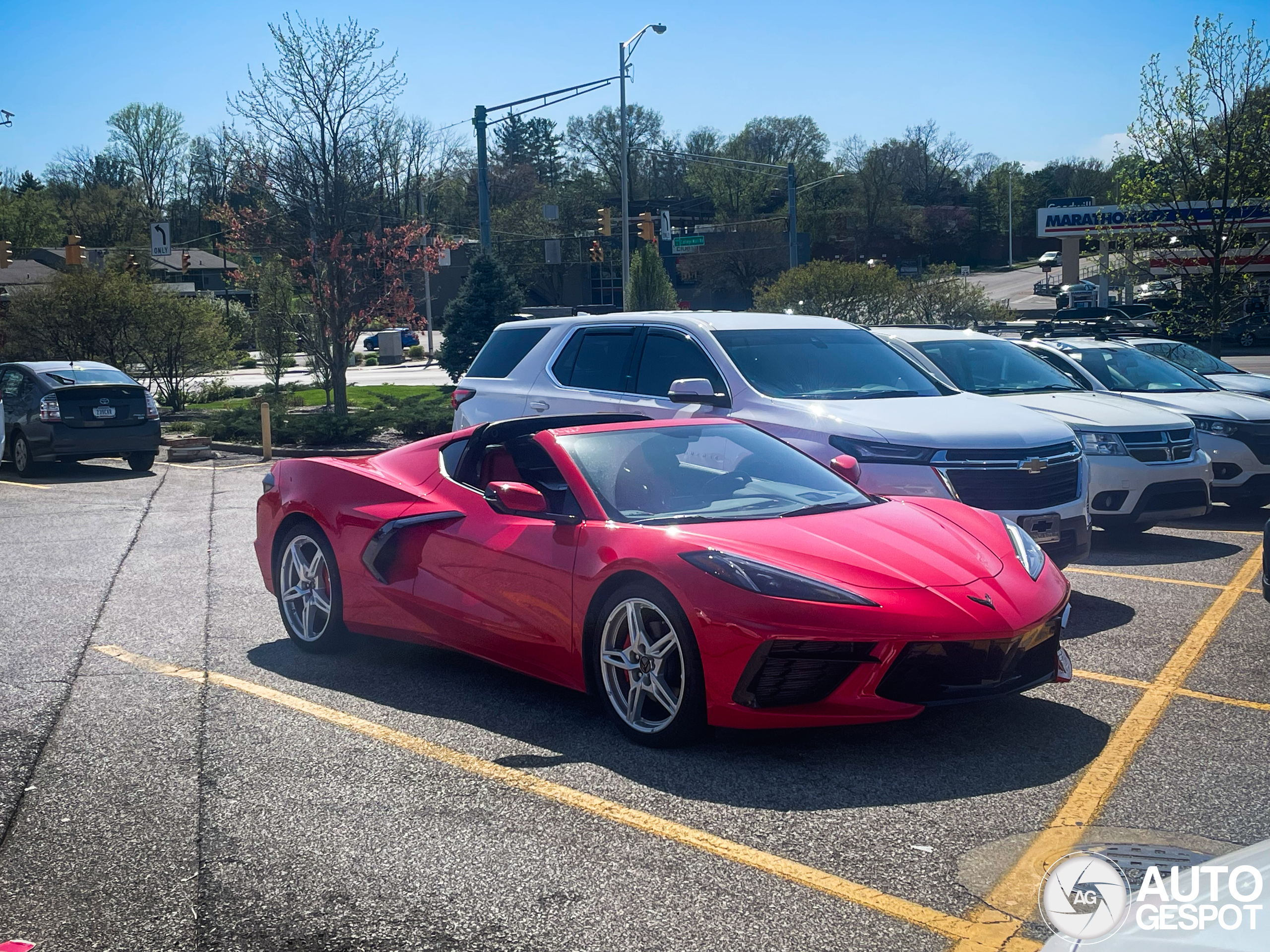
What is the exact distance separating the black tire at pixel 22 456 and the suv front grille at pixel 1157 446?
14.1 meters

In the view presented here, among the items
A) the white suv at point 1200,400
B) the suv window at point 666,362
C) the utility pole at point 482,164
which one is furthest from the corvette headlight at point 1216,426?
the utility pole at point 482,164

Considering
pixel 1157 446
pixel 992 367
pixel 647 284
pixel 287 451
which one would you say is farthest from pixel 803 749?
pixel 647 284

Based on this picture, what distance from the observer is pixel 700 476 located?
572cm

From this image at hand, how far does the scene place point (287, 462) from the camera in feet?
23.8

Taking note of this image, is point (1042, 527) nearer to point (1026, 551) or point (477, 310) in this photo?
point (1026, 551)

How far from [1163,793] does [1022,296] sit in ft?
258

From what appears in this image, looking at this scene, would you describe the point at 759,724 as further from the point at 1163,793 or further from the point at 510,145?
the point at 510,145

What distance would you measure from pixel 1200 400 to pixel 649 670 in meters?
8.77

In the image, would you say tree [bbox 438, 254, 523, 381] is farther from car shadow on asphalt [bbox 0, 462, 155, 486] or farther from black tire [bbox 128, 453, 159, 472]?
black tire [bbox 128, 453, 159, 472]

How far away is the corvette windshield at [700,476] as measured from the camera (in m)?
5.43

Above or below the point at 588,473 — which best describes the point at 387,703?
below

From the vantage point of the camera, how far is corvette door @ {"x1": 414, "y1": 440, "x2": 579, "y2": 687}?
534 centimetres

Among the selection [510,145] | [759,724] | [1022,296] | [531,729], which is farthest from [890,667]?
[510,145]

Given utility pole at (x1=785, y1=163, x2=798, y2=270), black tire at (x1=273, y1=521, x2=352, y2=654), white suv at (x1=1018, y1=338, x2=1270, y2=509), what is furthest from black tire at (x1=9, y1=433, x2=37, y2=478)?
utility pole at (x1=785, y1=163, x2=798, y2=270)
